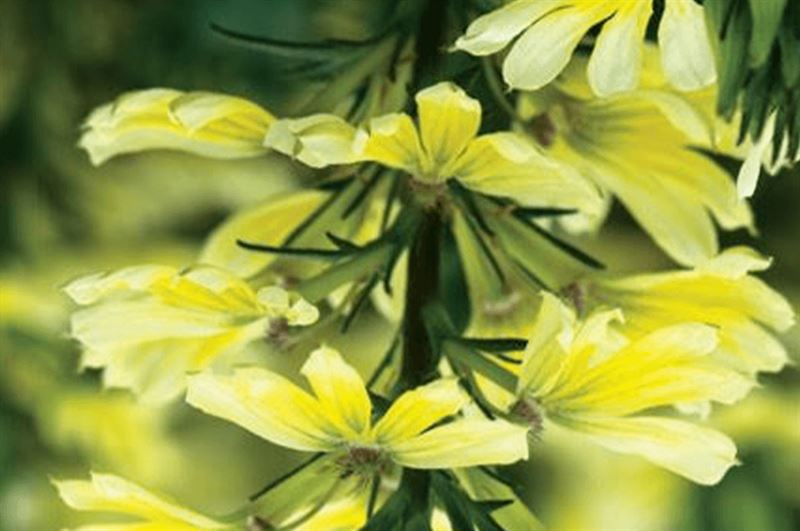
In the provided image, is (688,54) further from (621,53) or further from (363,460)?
(363,460)

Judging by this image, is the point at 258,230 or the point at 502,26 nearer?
the point at 502,26

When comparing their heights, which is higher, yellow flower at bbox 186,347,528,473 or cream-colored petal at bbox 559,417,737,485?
yellow flower at bbox 186,347,528,473

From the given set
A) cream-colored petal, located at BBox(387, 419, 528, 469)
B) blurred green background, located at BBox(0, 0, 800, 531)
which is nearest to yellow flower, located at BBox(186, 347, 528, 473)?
cream-colored petal, located at BBox(387, 419, 528, 469)

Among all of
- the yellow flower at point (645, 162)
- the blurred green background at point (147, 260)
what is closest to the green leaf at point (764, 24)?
the yellow flower at point (645, 162)

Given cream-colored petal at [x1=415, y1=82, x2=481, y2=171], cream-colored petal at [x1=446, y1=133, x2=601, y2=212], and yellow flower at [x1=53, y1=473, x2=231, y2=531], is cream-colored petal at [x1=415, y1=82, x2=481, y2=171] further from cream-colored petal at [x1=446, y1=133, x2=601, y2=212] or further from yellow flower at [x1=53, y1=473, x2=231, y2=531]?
yellow flower at [x1=53, y1=473, x2=231, y2=531]

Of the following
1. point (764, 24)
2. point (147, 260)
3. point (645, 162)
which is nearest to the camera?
point (764, 24)

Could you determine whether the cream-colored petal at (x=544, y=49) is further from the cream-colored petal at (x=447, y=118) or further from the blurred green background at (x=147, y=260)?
the blurred green background at (x=147, y=260)

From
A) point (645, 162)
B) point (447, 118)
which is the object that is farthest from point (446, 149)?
point (645, 162)
